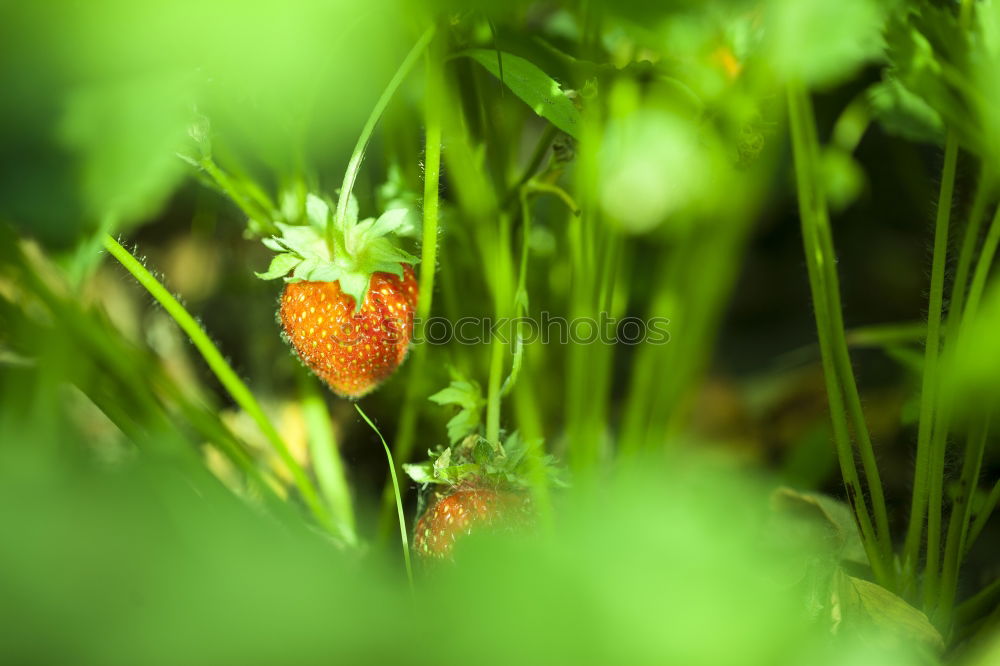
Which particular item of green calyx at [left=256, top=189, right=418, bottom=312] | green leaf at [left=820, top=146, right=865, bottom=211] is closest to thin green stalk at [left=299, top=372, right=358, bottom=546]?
green calyx at [left=256, top=189, right=418, bottom=312]

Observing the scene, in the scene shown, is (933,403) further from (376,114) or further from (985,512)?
(376,114)

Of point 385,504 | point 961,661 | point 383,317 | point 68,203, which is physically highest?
point 68,203

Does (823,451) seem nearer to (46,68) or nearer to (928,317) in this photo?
(928,317)

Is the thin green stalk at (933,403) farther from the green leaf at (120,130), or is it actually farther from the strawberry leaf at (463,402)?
the green leaf at (120,130)

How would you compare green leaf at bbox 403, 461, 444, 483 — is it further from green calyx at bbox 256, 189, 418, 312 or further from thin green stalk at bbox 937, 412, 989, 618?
thin green stalk at bbox 937, 412, 989, 618

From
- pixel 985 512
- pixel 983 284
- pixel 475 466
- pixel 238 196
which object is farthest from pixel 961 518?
pixel 238 196

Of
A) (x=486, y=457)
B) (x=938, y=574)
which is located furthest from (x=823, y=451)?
(x=486, y=457)
